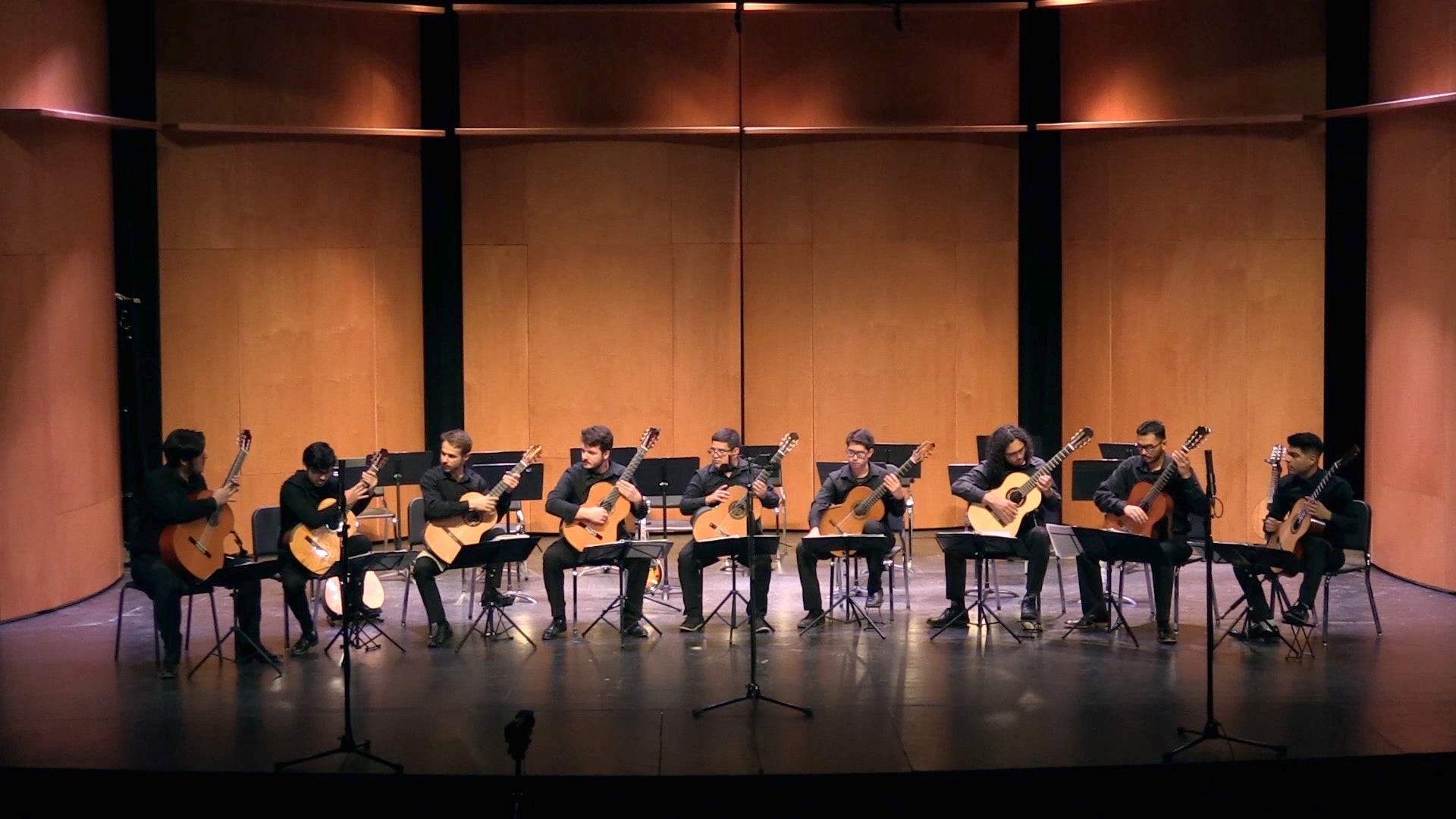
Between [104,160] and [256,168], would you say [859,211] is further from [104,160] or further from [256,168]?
[104,160]

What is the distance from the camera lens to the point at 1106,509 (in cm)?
1009

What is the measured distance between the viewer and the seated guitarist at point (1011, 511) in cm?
1029

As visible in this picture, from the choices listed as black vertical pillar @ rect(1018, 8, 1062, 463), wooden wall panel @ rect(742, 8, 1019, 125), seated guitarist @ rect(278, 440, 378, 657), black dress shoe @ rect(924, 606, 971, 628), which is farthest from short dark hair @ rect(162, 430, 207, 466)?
black vertical pillar @ rect(1018, 8, 1062, 463)

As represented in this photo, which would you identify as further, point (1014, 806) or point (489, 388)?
point (489, 388)

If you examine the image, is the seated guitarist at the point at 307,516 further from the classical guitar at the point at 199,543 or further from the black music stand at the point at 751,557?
the black music stand at the point at 751,557

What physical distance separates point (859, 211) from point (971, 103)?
139 cm

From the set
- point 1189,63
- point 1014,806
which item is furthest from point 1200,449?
point 1014,806

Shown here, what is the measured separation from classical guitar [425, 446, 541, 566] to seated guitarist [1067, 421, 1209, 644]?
3.88m

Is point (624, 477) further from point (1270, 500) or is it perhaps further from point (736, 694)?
point (1270, 500)

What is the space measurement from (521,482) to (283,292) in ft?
10.8

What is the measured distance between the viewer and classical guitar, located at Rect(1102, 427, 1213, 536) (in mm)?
9953

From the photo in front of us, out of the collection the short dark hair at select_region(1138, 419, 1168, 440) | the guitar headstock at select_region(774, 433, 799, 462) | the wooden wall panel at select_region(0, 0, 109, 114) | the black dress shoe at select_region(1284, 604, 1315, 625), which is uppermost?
the wooden wall panel at select_region(0, 0, 109, 114)

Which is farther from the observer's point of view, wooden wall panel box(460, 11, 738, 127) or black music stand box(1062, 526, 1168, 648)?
wooden wall panel box(460, 11, 738, 127)

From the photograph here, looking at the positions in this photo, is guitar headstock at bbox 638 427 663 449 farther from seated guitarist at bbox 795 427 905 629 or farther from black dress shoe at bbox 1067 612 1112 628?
black dress shoe at bbox 1067 612 1112 628
